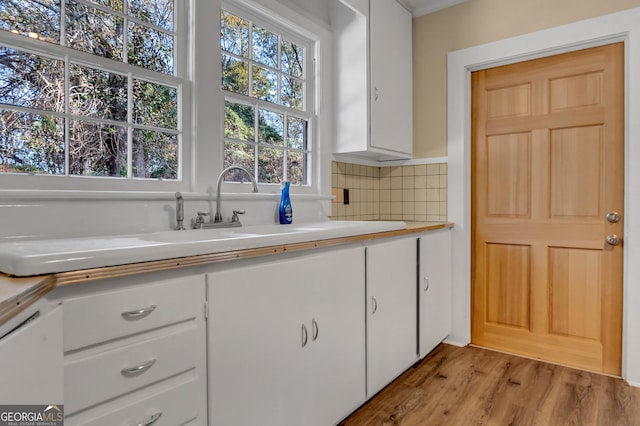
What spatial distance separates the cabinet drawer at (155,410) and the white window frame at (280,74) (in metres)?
1.14

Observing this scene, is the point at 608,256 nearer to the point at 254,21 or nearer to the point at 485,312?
the point at 485,312

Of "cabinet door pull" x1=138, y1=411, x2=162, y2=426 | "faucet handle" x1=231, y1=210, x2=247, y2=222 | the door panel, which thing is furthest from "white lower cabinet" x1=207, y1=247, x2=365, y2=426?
the door panel

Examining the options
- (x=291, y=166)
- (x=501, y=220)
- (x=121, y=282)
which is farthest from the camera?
(x=501, y=220)

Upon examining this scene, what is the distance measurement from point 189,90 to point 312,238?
0.94 metres

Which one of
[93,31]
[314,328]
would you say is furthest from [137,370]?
[93,31]

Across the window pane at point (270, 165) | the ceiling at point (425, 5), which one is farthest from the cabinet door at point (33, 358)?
the ceiling at point (425, 5)

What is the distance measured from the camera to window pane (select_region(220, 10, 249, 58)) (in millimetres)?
1968

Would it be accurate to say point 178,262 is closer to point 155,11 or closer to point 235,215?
point 235,215

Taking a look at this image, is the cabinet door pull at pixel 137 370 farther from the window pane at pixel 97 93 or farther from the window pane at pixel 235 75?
the window pane at pixel 235 75

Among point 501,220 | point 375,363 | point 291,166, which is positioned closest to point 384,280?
point 375,363

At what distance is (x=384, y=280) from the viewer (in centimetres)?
194

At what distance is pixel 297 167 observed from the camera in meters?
2.44

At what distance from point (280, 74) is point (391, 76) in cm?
82

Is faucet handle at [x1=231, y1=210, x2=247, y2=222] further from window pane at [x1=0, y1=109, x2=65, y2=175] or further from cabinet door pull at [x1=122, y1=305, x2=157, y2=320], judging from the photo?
cabinet door pull at [x1=122, y1=305, x2=157, y2=320]
